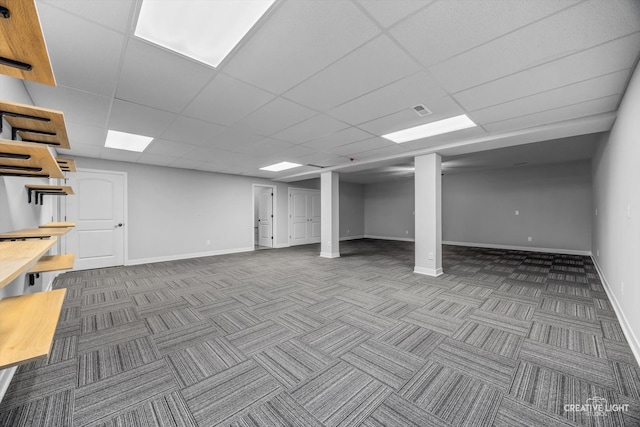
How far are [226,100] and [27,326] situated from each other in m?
2.18

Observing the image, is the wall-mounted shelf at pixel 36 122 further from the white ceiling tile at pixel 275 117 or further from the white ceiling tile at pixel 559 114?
the white ceiling tile at pixel 559 114

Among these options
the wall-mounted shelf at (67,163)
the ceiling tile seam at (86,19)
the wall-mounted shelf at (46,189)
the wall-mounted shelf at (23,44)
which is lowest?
the wall-mounted shelf at (46,189)

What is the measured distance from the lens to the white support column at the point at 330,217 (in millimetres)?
6301

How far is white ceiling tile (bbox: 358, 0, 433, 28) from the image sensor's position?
1.37m

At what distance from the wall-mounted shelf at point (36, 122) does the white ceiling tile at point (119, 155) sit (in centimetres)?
306

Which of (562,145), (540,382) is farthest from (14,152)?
(562,145)

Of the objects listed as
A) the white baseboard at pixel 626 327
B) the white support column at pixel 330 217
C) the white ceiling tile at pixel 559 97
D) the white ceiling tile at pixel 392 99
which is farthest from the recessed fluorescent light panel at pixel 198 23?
the white support column at pixel 330 217

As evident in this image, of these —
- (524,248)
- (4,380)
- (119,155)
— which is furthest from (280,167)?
(524,248)

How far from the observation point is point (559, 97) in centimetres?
242

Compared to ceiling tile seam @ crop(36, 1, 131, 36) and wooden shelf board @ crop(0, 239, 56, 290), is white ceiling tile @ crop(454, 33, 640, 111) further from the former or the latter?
wooden shelf board @ crop(0, 239, 56, 290)

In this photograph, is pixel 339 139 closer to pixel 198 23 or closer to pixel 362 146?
pixel 362 146

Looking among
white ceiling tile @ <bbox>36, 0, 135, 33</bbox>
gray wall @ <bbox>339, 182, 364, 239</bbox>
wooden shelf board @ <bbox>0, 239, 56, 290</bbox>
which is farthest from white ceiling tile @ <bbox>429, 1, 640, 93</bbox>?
gray wall @ <bbox>339, 182, 364, 239</bbox>

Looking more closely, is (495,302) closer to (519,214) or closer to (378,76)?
(378,76)

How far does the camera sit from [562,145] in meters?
4.54
